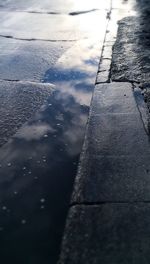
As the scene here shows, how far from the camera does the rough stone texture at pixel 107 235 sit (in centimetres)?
217

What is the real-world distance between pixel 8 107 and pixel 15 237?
2.12 metres

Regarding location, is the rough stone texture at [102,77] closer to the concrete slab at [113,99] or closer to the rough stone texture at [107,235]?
the concrete slab at [113,99]

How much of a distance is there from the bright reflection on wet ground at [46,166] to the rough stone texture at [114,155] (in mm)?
128

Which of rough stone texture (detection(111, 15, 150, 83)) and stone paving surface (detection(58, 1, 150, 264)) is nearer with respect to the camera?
stone paving surface (detection(58, 1, 150, 264))

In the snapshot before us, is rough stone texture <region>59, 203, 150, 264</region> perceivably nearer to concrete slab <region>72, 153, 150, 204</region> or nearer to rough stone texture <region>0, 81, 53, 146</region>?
concrete slab <region>72, 153, 150, 204</region>

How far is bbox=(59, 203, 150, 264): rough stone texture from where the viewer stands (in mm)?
2168

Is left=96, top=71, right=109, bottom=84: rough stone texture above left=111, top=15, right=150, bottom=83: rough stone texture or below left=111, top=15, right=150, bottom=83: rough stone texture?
below

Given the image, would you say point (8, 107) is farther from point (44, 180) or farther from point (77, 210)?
point (77, 210)

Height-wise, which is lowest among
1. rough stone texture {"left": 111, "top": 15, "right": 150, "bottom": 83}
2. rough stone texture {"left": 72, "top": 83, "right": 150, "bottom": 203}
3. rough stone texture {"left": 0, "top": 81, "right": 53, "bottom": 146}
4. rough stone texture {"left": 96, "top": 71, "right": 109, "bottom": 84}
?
rough stone texture {"left": 0, "top": 81, "right": 53, "bottom": 146}

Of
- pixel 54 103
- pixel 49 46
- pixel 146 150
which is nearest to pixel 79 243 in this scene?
pixel 146 150

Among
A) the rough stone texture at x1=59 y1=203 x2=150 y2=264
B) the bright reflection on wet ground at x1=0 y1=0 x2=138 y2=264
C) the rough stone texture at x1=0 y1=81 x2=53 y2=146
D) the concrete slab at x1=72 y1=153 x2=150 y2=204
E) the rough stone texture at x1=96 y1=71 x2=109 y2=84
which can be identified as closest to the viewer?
the rough stone texture at x1=59 y1=203 x2=150 y2=264

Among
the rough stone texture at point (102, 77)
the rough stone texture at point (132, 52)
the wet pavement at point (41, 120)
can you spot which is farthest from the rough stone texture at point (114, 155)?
the rough stone texture at point (132, 52)

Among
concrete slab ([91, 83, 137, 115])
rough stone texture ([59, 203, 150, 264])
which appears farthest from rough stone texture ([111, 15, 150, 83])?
rough stone texture ([59, 203, 150, 264])

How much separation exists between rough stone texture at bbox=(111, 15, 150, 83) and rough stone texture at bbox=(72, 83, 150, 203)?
0.58 metres
